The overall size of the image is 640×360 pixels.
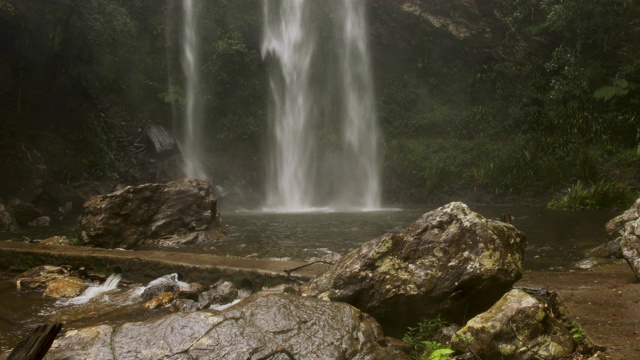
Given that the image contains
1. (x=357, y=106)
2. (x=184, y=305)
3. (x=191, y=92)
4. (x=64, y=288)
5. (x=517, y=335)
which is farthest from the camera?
(x=357, y=106)

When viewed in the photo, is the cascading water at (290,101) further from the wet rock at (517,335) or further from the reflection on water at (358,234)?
the wet rock at (517,335)

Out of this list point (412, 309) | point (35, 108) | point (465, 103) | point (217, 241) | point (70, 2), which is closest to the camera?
point (412, 309)

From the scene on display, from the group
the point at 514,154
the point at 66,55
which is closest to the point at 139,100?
the point at 66,55

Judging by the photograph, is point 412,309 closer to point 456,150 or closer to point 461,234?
point 461,234

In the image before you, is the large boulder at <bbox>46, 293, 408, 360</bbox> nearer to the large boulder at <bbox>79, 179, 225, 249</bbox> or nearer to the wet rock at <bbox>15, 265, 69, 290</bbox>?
the wet rock at <bbox>15, 265, 69, 290</bbox>

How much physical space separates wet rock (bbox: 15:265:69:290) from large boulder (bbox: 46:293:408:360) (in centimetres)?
316

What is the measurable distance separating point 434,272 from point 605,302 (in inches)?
52.2

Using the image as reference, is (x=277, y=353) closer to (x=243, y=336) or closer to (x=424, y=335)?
(x=243, y=336)

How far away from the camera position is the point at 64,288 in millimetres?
5855

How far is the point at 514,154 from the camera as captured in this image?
17281mm

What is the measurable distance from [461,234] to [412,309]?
2.41 feet

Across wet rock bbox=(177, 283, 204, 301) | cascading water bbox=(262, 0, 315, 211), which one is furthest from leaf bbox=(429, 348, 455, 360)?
cascading water bbox=(262, 0, 315, 211)

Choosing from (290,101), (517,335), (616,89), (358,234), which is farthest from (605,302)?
(290,101)

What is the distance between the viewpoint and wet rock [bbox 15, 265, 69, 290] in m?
6.06
